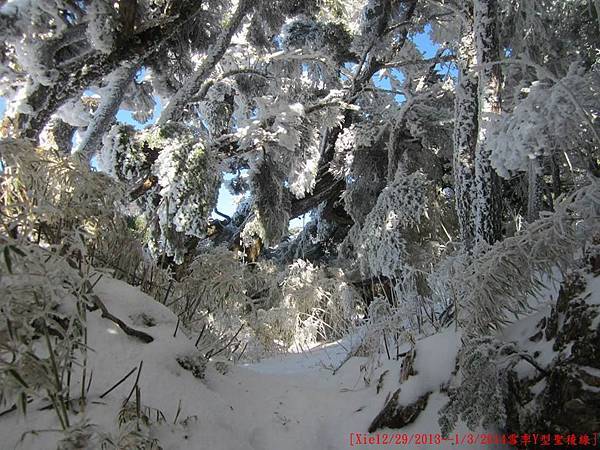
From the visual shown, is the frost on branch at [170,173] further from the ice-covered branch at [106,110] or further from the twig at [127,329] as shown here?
the twig at [127,329]

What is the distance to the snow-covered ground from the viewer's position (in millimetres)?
1605

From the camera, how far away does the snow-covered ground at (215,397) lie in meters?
1.61

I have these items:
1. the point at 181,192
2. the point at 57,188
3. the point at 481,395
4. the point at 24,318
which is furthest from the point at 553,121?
the point at 181,192

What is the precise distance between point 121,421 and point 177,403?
305mm

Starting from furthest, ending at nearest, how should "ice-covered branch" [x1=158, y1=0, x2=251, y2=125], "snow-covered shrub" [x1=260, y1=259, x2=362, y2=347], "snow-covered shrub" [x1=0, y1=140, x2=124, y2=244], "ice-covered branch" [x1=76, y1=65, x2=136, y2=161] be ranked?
"ice-covered branch" [x1=158, y1=0, x2=251, y2=125], "ice-covered branch" [x1=76, y1=65, x2=136, y2=161], "snow-covered shrub" [x1=260, y1=259, x2=362, y2=347], "snow-covered shrub" [x1=0, y1=140, x2=124, y2=244]

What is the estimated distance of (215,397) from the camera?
6.53ft

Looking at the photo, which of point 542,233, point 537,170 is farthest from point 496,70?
point 542,233

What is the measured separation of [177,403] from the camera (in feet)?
5.85

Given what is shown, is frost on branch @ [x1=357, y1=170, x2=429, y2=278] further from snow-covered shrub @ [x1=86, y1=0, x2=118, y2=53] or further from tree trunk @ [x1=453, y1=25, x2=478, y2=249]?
snow-covered shrub @ [x1=86, y1=0, x2=118, y2=53]

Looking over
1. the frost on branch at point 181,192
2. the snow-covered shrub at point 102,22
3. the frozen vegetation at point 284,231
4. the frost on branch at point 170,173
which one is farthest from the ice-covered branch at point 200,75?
the snow-covered shrub at point 102,22

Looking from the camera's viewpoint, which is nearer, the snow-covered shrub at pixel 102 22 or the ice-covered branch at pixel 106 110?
the snow-covered shrub at pixel 102 22

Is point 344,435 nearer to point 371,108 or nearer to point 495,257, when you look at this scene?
point 495,257

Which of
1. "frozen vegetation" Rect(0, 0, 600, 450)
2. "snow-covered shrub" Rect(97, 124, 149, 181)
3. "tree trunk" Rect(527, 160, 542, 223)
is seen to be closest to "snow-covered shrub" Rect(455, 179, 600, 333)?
"frozen vegetation" Rect(0, 0, 600, 450)

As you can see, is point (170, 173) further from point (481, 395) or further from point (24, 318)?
point (481, 395)
